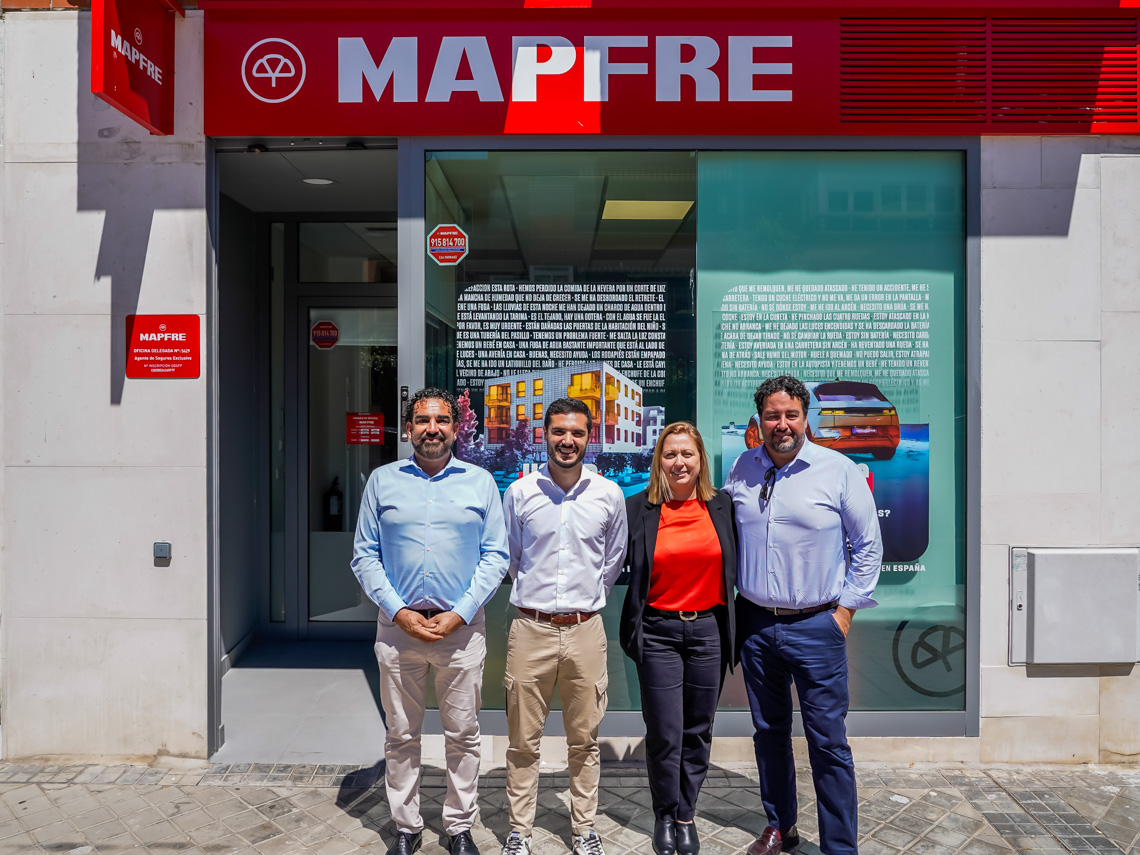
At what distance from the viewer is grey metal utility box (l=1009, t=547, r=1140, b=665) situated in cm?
437

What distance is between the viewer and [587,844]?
11.0 feet

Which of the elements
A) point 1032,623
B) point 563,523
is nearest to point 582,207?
point 563,523

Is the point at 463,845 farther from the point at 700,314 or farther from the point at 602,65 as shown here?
the point at 602,65

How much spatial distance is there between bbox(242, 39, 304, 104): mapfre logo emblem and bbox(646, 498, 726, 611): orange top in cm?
328

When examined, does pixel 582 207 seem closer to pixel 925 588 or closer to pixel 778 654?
pixel 778 654

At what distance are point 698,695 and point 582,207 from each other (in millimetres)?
2792

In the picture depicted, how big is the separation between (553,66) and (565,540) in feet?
9.07

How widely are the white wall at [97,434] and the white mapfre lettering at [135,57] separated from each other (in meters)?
0.18

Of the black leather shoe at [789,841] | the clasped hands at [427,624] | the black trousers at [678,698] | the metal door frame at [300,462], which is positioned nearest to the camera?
the clasped hands at [427,624]

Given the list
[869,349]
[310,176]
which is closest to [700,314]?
[869,349]

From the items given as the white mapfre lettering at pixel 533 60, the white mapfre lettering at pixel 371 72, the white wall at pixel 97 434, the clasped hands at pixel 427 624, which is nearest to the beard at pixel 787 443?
the clasped hands at pixel 427 624

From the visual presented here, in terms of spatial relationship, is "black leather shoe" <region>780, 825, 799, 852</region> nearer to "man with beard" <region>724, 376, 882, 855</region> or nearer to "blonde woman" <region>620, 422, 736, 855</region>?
"man with beard" <region>724, 376, 882, 855</region>

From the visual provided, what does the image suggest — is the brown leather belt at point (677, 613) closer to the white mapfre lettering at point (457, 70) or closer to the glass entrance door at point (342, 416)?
the white mapfre lettering at point (457, 70)

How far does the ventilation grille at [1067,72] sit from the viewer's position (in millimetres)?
4406
